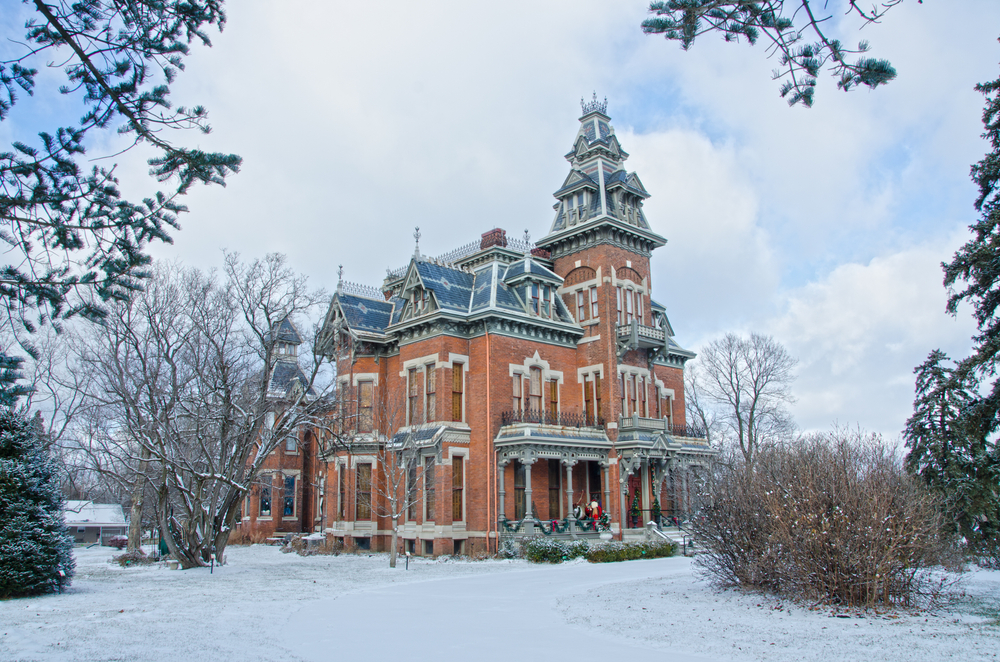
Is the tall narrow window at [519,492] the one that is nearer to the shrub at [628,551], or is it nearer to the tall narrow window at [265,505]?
the shrub at [628,551]

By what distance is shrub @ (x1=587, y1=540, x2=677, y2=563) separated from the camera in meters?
26.7

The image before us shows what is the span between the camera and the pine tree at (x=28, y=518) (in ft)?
52.0

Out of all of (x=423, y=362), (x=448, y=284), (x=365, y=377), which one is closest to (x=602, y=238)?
(x=448, y=284)

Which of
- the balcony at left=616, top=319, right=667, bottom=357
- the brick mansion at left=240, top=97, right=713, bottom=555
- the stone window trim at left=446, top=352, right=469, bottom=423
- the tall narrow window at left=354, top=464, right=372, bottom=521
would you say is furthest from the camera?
the balcony at left=616, top=319, right=667, bottom=357

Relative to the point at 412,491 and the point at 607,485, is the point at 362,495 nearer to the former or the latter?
the point at 412,491

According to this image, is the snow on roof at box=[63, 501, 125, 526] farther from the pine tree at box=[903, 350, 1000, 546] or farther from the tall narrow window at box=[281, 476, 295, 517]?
the pine tree at box=[903, 350, 1000, 546]

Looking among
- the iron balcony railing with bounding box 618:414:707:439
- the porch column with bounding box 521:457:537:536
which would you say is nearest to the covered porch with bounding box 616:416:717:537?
the iron balcony railing with bounding box 618:414:707:439

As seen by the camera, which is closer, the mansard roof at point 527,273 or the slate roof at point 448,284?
the slate roof at point 448,284

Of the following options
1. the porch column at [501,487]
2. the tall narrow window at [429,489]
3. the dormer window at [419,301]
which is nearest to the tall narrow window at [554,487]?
the porch column at [501,487]

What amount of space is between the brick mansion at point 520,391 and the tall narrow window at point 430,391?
66 mm

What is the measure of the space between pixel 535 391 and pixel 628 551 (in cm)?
823

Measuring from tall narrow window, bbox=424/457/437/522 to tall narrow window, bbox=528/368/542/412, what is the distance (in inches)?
203

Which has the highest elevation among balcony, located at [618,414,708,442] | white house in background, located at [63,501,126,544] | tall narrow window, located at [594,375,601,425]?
tall narrow window, located at [594,375,601,425]

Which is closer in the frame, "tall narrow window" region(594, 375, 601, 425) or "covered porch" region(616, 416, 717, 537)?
"covered porch" region(616, 416, 717, 537)
